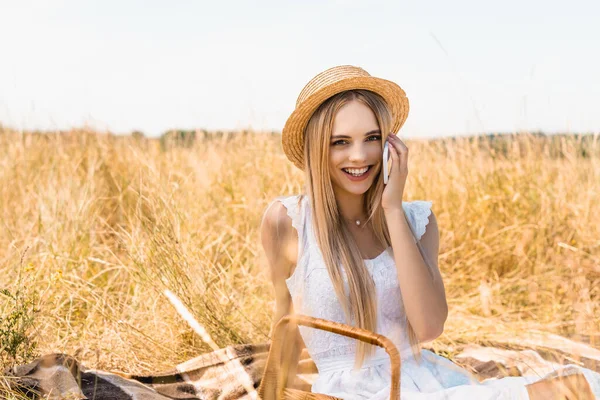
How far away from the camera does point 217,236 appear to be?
14.1 ft

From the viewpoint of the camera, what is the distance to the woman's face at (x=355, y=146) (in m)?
2.29

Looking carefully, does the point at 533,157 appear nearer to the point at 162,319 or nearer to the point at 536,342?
the point at 536,342

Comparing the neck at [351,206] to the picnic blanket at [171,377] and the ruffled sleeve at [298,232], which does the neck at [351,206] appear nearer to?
the ruffled sleeve at [298,232]

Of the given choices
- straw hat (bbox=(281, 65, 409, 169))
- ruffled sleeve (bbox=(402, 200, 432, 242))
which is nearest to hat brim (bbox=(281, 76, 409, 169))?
straw hat (bbox=(281, 65, 409, 169))

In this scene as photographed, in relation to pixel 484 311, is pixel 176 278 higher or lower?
higher

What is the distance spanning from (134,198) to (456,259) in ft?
7.75

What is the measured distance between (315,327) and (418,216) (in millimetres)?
912

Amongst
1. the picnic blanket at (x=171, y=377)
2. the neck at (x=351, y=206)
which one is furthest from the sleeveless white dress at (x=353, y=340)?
the picnic blanket at (x=171, y=377)

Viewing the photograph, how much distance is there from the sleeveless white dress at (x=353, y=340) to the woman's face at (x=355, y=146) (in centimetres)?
26

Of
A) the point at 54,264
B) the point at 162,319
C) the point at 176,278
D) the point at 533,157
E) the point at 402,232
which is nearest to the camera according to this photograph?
the point at 402,232

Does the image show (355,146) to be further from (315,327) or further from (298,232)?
(315,327)

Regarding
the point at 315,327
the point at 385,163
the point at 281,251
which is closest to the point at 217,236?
the point at 281,251

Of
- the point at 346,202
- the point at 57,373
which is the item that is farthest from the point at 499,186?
the point at 57,373

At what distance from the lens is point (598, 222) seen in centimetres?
445
